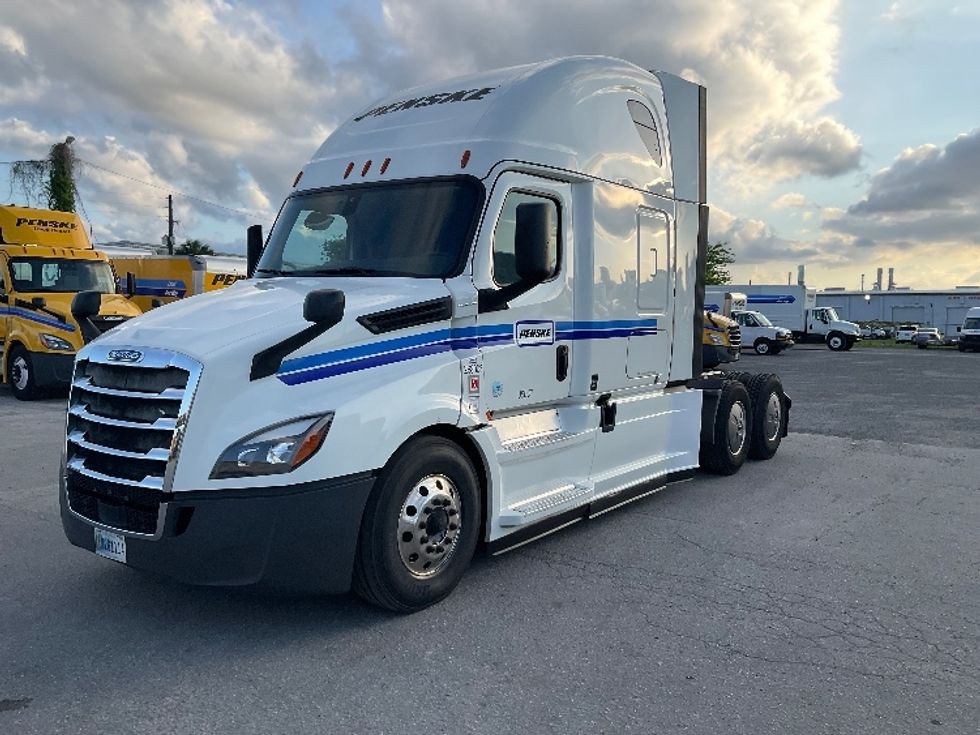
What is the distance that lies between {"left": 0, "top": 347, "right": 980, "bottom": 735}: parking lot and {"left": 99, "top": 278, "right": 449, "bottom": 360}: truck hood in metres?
1.55

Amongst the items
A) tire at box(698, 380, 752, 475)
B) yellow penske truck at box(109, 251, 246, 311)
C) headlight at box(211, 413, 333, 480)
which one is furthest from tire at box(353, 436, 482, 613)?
yellow penske truck at box(109, 251, 246, 311)

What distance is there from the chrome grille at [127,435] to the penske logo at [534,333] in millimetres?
2098

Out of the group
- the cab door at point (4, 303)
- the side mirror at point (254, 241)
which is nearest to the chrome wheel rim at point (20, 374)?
the cab door at point (4, 303)

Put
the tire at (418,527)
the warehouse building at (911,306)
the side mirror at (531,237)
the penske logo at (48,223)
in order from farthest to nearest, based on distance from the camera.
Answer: the warehouse building at (911,306), the penske logo at (48,223), the side mirror at (531,237), the tire at (418,527)

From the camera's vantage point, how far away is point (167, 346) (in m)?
4.24

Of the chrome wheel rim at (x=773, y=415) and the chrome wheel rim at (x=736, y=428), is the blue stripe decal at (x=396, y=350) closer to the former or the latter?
the chrome wheel rim at (x=736, y=428)

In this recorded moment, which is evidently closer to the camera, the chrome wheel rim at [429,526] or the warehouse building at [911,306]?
the chrome wheel rim at [429,526]

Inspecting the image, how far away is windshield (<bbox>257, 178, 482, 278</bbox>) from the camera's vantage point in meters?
5.11

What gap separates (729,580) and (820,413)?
9564 mm

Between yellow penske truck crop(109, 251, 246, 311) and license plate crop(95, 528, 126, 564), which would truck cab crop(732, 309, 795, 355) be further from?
license plate crop(95, 528, 126, 564)

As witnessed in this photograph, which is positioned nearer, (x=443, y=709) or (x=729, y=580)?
(x=443, y=709)

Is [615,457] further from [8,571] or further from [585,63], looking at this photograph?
[8,571]

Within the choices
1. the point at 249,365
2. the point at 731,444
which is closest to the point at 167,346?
the point at 249,365

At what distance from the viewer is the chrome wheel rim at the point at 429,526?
4562mm
